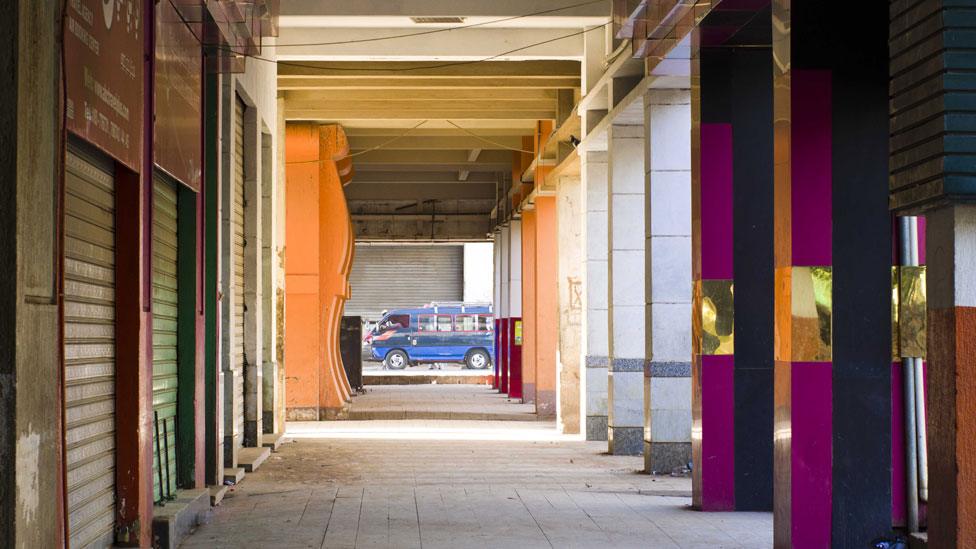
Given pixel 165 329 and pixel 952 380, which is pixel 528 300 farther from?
pixel 952 380

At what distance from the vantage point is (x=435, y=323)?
39.8 metres

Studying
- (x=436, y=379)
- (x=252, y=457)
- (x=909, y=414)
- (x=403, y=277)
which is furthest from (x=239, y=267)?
(x=403, y=277)

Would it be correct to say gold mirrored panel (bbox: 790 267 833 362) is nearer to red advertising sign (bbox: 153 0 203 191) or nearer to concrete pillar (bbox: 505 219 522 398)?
red advertising sign (bbox: 153 0 203 191)

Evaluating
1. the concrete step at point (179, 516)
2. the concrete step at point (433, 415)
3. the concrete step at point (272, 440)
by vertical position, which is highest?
the concrete step at point (179, 516)

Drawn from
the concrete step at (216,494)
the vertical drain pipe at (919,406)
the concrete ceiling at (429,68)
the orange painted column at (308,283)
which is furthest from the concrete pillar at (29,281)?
the orange painted column at (308,283)

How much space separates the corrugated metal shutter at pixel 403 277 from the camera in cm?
4434

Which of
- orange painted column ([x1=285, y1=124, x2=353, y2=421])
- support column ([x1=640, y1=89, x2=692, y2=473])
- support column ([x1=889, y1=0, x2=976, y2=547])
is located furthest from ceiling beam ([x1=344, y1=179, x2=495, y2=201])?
support column ([x1=889, y1=0, x2=976, y2=547])

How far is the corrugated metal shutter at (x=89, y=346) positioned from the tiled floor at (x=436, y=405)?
1452 centimetres

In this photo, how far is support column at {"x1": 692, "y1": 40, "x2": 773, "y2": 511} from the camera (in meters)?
9.66

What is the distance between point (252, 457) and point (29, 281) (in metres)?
8.62

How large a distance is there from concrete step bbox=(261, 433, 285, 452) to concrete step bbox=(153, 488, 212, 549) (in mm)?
5283

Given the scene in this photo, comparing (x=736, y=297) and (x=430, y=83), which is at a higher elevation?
(x=430, y=83)

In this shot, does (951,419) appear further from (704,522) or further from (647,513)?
(647,513)

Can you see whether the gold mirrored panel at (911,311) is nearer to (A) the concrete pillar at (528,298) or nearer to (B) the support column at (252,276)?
(B) the support column at (252,276)
